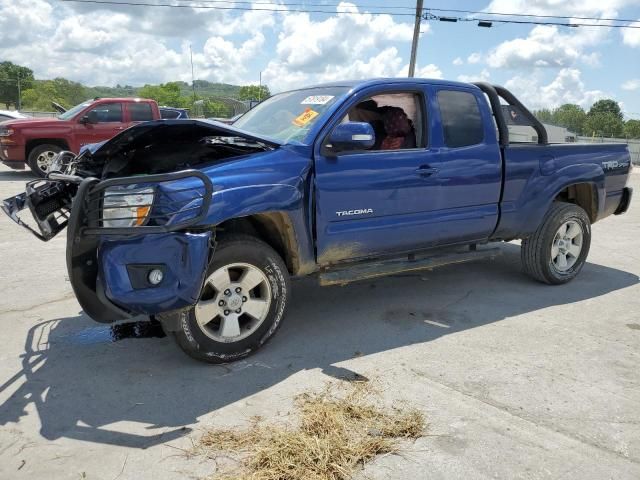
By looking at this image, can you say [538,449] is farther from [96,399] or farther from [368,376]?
[96,399]

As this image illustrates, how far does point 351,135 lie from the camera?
3738 mm

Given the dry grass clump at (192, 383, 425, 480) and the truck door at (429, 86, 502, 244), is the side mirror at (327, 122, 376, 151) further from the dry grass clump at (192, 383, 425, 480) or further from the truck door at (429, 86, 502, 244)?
the dry grass clump at (192, 383, 425, 480)

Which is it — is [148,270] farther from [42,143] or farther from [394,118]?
[42,143]

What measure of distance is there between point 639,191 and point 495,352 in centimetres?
1393

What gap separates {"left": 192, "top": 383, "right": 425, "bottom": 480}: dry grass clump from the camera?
2463 millimetres

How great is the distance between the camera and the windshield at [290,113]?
13.3 ft

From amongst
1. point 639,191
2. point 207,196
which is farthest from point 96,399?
point 639,191

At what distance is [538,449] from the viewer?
2.70m

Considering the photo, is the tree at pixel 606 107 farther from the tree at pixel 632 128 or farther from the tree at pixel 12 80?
the tree at pixel 12 80

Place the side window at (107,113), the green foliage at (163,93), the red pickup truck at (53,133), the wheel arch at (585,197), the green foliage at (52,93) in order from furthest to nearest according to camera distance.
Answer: the green foliage at (163,93) → the green foliage at (52,93) → the side window at (107,113) → the red pickup truck at (53,133) → the wheel arch at (585,197)

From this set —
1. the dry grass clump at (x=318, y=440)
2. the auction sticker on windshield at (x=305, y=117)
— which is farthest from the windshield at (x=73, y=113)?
the dry grass clump at (x=318, y=440)

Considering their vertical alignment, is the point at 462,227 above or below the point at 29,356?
above

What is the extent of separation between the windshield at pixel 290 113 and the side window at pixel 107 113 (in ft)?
29.9

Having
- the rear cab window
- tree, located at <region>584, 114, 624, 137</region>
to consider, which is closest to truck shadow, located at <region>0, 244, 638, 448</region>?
the rear cab window
